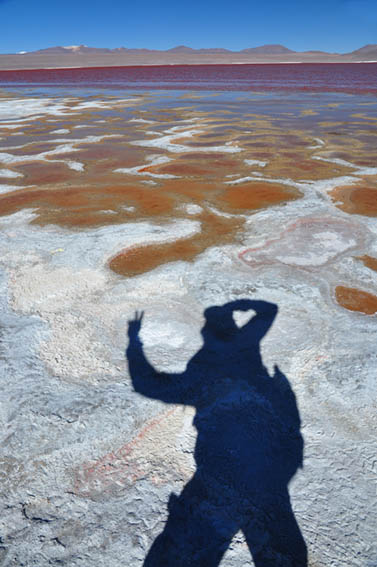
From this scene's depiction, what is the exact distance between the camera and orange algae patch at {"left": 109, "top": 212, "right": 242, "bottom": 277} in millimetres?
3983

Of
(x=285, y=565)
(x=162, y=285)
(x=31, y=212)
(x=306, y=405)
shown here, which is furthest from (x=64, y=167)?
(x=285, y=565)

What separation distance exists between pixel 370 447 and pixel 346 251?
2636 millimetres

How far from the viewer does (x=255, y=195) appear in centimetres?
609

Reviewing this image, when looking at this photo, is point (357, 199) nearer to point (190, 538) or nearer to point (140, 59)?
point (190, 538)

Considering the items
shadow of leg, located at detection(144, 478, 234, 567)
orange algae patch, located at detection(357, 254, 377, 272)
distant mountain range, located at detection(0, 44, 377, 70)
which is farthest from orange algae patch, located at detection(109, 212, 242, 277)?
distant mountain range, located at detection(0, 44, 377, 70)

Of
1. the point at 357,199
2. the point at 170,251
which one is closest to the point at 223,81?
the point at 357,199

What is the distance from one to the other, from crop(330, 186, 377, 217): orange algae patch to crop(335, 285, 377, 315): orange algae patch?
2197 millimetres

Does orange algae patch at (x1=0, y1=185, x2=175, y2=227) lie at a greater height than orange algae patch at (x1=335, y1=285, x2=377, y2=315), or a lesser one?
greater

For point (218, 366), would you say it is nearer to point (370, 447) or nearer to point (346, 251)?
point (370, 447)

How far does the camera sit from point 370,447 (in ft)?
6.89

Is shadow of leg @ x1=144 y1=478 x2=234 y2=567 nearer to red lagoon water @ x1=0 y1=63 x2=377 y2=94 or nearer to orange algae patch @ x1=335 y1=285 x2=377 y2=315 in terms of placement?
orange algae patch @ x1=335 y1=285 x2=377 y2=315

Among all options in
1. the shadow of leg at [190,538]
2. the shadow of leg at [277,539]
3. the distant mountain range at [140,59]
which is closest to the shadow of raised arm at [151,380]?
the shadow of leg at [190,538]

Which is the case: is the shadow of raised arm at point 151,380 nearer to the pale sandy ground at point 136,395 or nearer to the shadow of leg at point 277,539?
the pale sandy ground at point 136,395

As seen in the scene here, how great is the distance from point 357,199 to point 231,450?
498 cm
